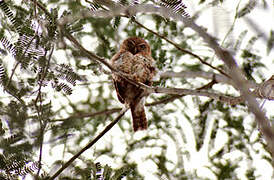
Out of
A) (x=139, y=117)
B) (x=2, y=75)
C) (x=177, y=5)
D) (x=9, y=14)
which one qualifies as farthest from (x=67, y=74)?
(x=139, y=117)

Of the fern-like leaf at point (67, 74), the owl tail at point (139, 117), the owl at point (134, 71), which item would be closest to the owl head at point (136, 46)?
the owl at point (134, 71)

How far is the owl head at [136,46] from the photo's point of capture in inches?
129

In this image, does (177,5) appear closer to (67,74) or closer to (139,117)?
(67,74)

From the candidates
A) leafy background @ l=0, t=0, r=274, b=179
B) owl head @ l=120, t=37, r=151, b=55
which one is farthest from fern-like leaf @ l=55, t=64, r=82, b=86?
owl head @ l=120, t=37, r=151, b=55

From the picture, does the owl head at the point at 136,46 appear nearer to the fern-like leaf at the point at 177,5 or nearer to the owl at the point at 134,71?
the owl at the point at 134,71

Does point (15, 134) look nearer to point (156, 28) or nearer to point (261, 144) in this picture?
point (156, 28)

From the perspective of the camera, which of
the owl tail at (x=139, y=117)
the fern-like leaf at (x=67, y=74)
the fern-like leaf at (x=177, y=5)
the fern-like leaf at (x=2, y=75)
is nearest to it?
the fern-like leaf at (x=177, y=5)

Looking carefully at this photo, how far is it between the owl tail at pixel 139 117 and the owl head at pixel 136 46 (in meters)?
0.56

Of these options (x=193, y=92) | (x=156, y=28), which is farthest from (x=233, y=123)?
(x=193, y=92)

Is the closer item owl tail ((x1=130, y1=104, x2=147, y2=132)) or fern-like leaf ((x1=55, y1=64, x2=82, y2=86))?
fern-like leaf ((x1=55, y1=64, x2=82, y2=86))

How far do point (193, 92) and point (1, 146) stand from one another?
0.98 meters

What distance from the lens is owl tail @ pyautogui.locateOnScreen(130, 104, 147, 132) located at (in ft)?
10.5

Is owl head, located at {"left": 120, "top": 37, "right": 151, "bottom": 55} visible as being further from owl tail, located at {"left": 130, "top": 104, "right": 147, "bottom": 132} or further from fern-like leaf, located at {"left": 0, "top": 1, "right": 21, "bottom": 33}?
fern-like leaf, located at {"left": 0, "top": 1, "right": 21, "bottom": 33}

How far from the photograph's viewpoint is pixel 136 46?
3.29 m
